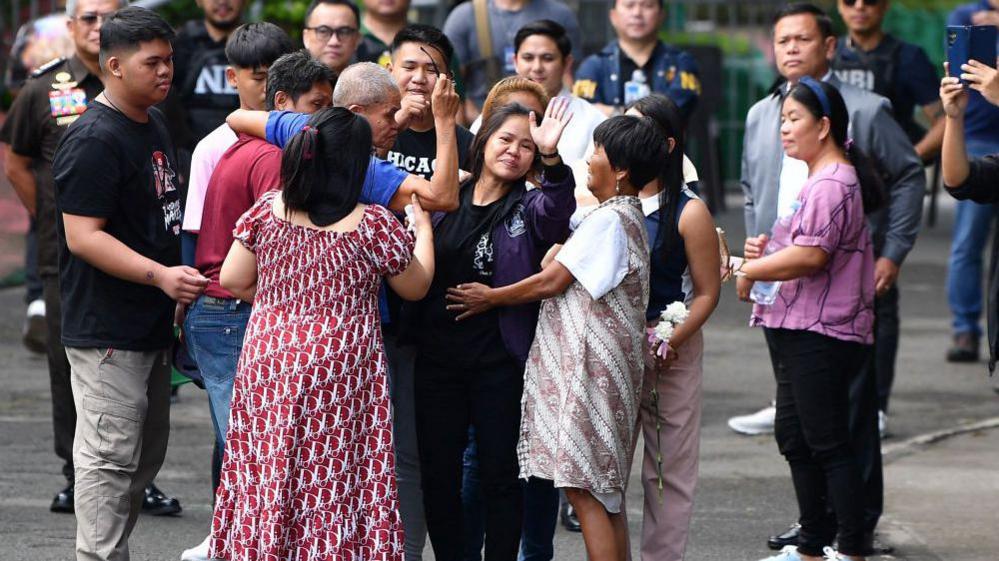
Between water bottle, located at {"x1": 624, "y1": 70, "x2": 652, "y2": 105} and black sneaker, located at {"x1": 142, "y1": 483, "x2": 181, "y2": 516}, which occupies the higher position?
water bottle, located at {"x1": 624, "y1": 70, "x2": 652, "y2": 105}

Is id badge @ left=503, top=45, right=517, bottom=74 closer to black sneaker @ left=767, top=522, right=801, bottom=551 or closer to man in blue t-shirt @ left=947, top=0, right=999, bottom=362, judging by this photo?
black sneaker @ left=767, top=522, right=801, bottom=551

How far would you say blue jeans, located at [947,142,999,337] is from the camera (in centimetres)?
993

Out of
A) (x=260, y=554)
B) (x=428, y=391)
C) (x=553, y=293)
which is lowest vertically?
(x=260, y=554)

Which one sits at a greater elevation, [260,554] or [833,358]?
[833,358]

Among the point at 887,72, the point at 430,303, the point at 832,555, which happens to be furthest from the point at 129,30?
the point at 887,72

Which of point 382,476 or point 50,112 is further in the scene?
point 50,112

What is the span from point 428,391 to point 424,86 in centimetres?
108

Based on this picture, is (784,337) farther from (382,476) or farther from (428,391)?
(382,476)

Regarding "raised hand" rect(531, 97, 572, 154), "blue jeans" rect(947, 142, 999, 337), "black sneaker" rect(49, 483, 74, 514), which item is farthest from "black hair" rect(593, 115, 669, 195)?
"blue jeans" rect(947, 142, 999, 337)

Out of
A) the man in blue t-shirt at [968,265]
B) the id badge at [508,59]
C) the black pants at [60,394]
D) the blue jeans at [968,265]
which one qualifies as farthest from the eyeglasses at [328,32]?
the blue jeans at [968,265]

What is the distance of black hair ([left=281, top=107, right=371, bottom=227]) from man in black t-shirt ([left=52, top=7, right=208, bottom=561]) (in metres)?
0.53

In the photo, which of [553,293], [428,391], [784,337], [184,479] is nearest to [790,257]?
[784,337]

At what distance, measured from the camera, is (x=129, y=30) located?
506 cm

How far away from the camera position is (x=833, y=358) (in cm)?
570
